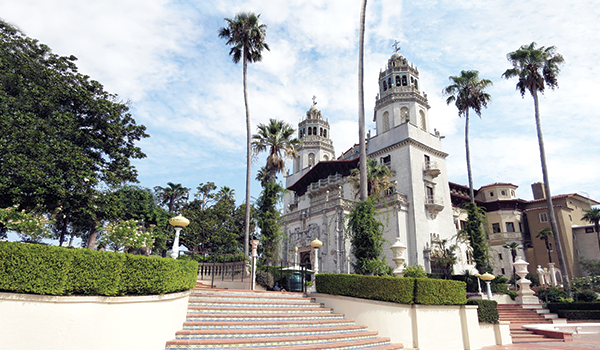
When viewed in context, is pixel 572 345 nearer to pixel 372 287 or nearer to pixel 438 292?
pixel 438 292

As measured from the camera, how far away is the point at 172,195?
1959 inches

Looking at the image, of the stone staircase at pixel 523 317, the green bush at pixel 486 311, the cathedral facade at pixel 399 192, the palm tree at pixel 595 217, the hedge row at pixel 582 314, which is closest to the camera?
the green bush at pixel 486 311

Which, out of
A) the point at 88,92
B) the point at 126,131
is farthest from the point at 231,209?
the point at 88,92

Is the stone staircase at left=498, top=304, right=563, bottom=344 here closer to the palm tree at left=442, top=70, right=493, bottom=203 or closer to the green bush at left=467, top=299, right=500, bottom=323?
the green bush at left=467, top=299, right=500, bottom=323

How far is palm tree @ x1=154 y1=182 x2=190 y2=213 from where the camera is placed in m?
49.6

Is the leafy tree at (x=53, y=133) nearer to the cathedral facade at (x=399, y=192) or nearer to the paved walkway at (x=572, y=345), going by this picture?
the cathedral facade at (x=399, y=192)

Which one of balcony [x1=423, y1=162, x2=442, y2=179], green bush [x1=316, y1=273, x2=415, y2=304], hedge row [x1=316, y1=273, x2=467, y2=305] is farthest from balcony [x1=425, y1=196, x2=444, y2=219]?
green bush [x1=316, y1=273, x2=415, y2=304]

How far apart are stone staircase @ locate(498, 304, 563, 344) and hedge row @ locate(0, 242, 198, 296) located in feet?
55.0

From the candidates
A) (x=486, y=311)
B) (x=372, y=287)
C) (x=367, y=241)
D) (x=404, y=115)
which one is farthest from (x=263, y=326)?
(x=404, y=115)

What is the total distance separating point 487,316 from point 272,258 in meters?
12.4

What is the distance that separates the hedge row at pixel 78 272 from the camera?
21.8ft

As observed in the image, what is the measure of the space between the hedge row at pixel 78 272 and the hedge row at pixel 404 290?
708cm

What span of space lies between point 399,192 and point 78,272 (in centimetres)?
3221

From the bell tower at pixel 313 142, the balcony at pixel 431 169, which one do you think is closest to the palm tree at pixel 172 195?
the bell tower at pixel 313 142
